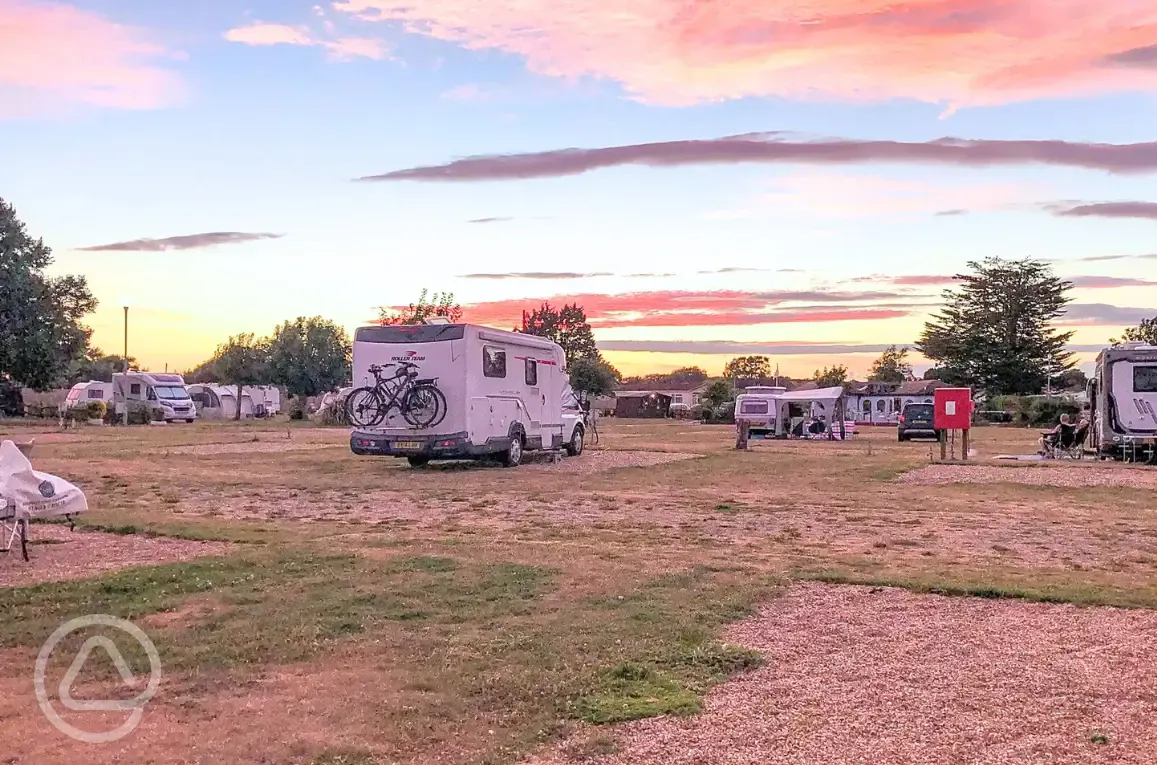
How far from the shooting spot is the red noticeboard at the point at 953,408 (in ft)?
77.4

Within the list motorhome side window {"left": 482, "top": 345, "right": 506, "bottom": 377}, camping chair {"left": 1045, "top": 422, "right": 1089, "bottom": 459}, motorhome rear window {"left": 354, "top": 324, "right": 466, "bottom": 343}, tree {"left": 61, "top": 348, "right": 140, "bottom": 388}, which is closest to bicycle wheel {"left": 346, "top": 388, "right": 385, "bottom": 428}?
motorhome rear window {"left": 354, "top": 324, "right": 466, "bottom": 343}

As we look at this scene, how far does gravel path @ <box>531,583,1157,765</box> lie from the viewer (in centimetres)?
433

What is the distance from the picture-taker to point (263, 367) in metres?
78.8

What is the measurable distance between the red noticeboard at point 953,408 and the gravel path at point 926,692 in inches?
681

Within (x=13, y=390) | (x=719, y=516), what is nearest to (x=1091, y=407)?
(x=719, y=516)

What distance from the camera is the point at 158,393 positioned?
48000 mm

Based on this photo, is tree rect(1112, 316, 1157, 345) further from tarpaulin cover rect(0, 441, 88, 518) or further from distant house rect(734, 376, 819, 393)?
tarpaulin cover rect(0, 441, 88, 518)

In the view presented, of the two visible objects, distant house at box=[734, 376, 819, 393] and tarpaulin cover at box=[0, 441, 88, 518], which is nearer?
tarpaulin cover at box=[0, 441, 88, 518]

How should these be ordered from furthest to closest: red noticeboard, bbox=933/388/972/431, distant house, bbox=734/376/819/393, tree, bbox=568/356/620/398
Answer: distant house, bbox=734/376/819/393 < tree, bbox=568/356/620/398 < red noticeboard, bbox=933/388/972/431

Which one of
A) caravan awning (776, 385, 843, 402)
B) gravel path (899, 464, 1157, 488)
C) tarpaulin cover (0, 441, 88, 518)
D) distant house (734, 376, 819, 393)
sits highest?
distant house (734, 376, 819, 393)

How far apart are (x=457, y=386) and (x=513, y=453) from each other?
2567mm

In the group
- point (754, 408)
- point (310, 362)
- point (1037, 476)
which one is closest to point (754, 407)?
point (754, 408)

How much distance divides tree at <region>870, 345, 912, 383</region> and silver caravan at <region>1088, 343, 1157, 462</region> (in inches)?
2637

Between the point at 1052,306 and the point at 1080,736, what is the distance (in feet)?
266
